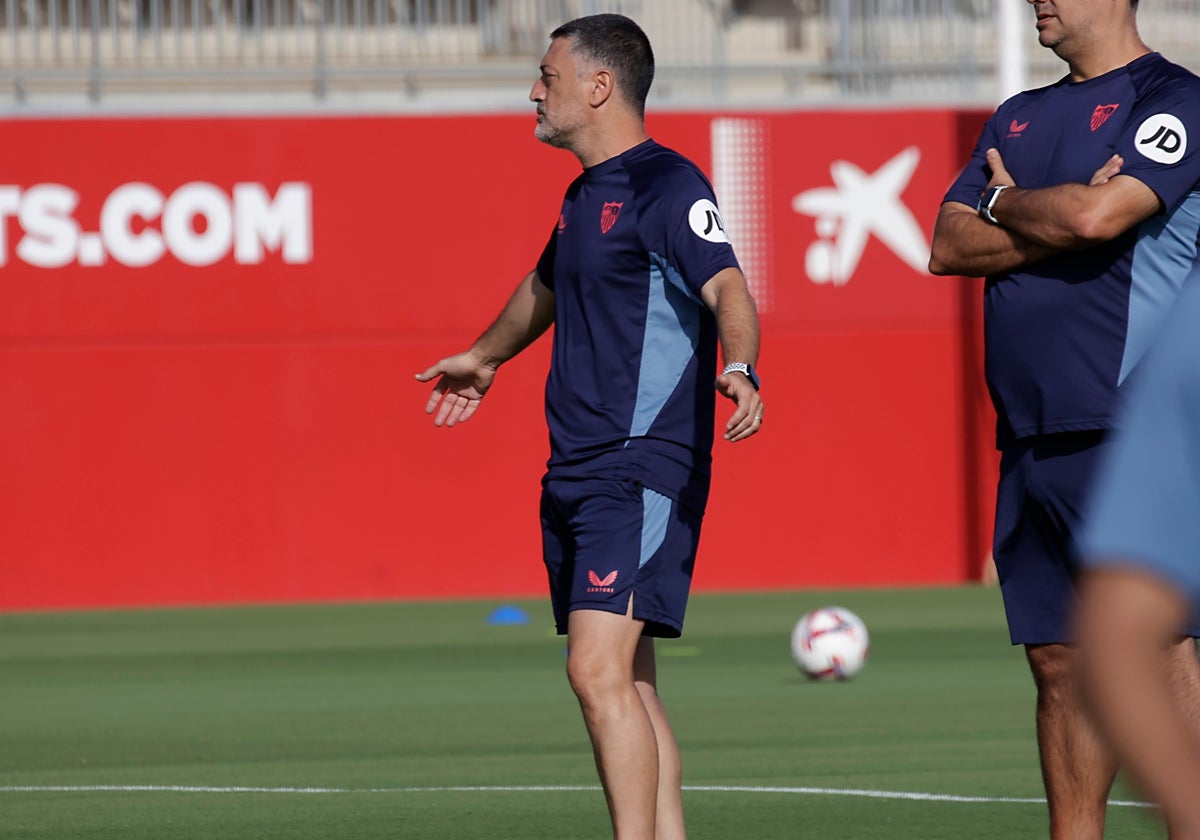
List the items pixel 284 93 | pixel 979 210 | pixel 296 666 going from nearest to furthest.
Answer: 1. pixel 979 210
2. pixel 296 666
3. pixel 284 93

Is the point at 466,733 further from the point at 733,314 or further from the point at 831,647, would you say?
the point at 733,314

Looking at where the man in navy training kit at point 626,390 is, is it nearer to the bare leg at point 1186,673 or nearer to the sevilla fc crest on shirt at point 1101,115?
the sevilla fc crest on shirt at point 1101,115

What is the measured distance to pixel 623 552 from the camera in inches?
203

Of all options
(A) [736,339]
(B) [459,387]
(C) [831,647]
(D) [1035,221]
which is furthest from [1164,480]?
(C) [831,647]

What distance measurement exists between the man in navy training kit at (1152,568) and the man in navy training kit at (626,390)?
290 cm

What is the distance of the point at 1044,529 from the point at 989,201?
72 cm

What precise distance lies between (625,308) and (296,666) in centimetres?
675

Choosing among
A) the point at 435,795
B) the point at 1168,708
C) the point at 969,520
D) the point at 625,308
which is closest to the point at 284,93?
the point at 969,520

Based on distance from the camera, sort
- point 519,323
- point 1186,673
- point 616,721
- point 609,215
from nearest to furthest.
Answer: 1. point 1186,673
2. point 616,721
3. point 609,215
4. point 519,323

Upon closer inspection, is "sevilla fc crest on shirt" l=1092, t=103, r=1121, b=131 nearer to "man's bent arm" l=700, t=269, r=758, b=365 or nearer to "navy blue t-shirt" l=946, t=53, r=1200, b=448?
"navy blue t-shirt" l=946, t=53, r=1200, b=448

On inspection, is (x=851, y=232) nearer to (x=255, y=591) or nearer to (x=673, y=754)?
(x=255, y=591)

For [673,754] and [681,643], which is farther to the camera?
[681,643]

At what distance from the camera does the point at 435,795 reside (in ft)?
23.5

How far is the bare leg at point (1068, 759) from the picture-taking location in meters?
4.64
